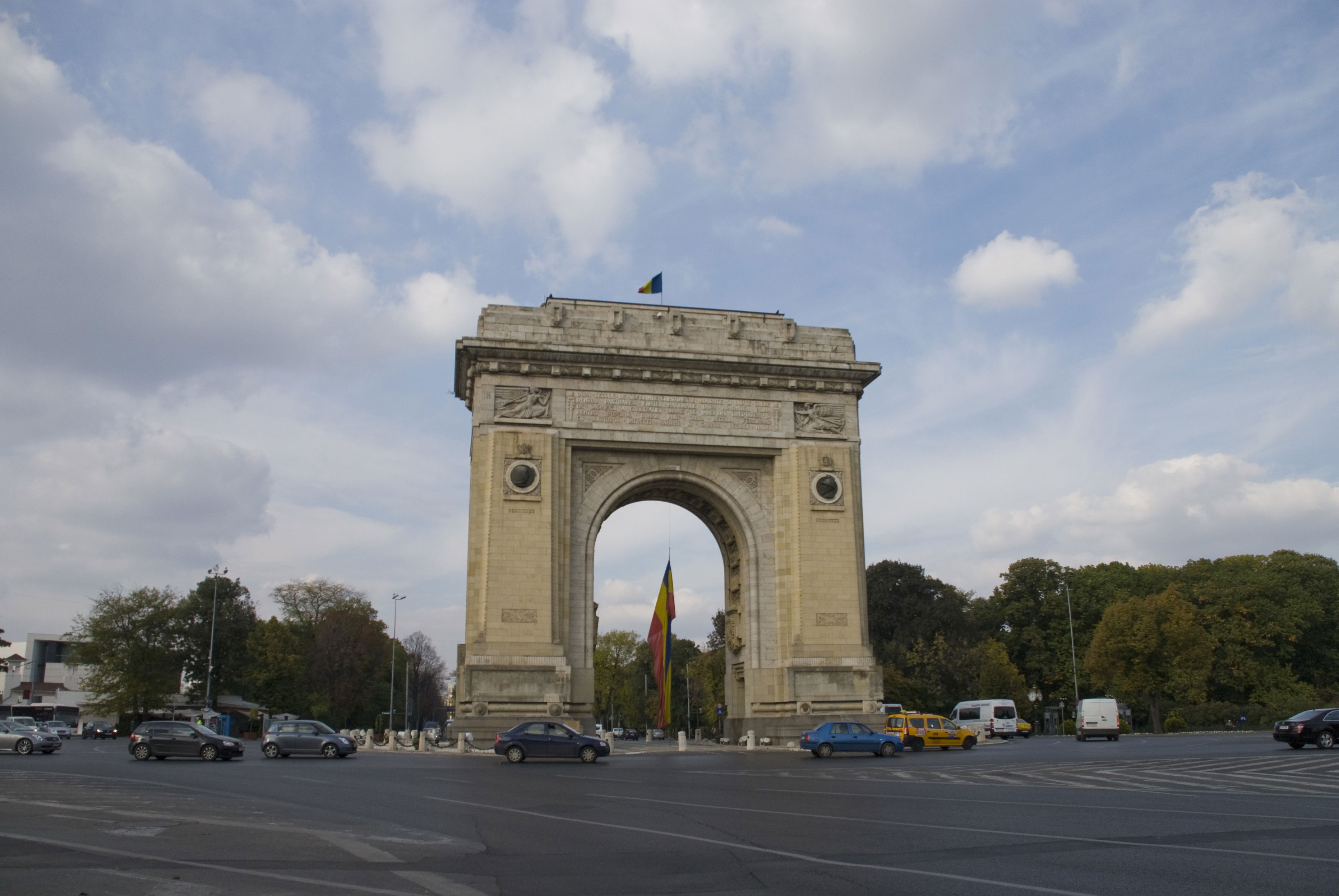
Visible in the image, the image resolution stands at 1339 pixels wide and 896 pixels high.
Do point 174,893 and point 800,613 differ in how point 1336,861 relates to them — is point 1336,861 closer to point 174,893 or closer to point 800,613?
point 174,893

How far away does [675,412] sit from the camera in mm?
34031

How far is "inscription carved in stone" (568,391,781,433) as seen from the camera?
3350 cm

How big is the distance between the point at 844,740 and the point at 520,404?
47.1ft

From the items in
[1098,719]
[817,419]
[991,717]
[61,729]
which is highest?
[817,419]

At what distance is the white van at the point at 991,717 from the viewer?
4762cm

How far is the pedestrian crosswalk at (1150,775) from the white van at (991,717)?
2444 cm

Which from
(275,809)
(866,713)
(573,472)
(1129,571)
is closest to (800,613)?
(866,713)

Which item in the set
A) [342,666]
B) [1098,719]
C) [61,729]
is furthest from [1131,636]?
[61,729]

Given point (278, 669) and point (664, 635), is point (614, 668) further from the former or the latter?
point (664, 635)

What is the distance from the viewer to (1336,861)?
8086 mm

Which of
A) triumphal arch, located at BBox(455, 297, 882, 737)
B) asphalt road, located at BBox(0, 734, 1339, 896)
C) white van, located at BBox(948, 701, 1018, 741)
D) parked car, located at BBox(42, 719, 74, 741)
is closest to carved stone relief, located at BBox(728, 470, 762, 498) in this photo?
triumphal arch, located at BBox(455, 297, 882, 737)

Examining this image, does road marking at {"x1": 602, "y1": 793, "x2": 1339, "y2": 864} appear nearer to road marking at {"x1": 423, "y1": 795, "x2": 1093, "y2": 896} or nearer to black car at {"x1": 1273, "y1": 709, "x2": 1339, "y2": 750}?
road marking at {"x1": 423, "y1": 795, "x2": 1093, "y2": 896}

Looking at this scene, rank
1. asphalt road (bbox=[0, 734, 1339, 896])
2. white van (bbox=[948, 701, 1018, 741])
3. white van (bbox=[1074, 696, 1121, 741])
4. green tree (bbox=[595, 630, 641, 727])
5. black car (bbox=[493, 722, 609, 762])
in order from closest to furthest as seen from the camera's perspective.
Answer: asphalt road (bbox=[0, 734, 1339, 896]) → black car (bbox=[493, 722, 609, 762]) → white van (bbox=[1074, 696, 1121, 741]) → white van (bbox=[948, 701, 1018, 741]) → green tree (bbox=[595, 630, 641, 727])

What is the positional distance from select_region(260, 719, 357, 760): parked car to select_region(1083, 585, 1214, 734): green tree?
42.8 meters
